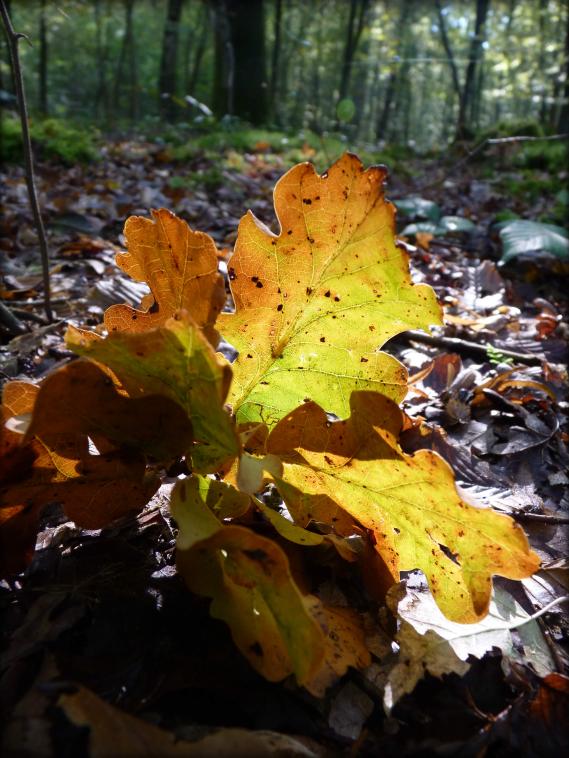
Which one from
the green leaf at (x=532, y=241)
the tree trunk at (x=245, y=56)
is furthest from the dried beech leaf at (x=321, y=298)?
the tree trunk at (x=245, y=56)

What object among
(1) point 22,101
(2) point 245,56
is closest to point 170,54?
(2) point 245,56

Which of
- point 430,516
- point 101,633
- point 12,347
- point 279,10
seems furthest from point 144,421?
point 279,10

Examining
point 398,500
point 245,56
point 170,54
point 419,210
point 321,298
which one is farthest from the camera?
point 170,54

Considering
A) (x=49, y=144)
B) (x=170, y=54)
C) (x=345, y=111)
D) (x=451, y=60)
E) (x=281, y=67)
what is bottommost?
(x=49, y=144)

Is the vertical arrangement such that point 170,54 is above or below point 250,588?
above

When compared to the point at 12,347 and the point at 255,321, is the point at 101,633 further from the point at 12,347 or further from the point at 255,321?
the point at 12,347

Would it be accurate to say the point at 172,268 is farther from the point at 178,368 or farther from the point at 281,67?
the point at 281,67

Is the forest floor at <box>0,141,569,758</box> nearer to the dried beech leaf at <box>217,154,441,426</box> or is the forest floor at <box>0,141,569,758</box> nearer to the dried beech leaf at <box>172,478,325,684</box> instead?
the dried beech leaf at <box>172,478,325,684</box>
